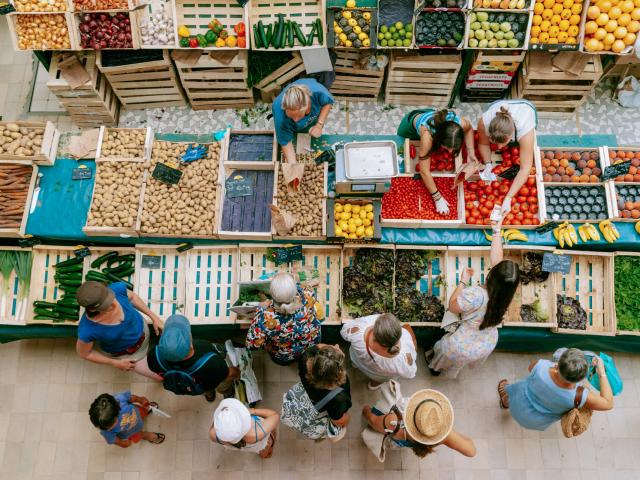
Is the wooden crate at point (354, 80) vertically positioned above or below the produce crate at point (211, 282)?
above

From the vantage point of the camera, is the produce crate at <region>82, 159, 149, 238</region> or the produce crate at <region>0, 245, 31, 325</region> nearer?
the produce crate at <region>82, 159, 149, 238</region>

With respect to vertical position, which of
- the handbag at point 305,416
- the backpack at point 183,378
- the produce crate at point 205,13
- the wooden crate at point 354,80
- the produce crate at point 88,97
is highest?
the produce crate at point 205,13

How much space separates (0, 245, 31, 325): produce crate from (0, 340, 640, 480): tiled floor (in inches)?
30.7

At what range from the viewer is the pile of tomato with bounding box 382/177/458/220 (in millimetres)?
4824

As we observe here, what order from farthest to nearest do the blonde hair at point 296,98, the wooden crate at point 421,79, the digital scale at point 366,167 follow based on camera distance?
the wooden crate at point 421,79 → the digital scale at point 366,167 → the blonde hair at point 296,98

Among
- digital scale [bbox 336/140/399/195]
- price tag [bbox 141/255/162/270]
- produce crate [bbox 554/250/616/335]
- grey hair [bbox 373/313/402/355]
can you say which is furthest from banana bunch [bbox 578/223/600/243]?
price tag [bbox 141/255/162/270]

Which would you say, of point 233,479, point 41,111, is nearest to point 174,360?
point 233,479

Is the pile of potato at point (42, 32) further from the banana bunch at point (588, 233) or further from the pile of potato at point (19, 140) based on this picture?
the banana bunch at point (588, 233)

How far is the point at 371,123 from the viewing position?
6406 mm

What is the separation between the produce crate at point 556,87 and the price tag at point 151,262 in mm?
4801

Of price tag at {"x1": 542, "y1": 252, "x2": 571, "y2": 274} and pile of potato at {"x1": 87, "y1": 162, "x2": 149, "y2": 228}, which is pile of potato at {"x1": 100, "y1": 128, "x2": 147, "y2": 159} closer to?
pile of potato at {"x1": 87, "y1": 162, "x2": 149, "y2": 228}

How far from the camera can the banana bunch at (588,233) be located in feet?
15.6

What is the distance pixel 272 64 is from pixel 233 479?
4688 mm

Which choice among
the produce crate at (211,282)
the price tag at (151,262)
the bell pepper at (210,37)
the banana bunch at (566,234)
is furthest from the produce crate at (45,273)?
the banana bunch at (566,234)
